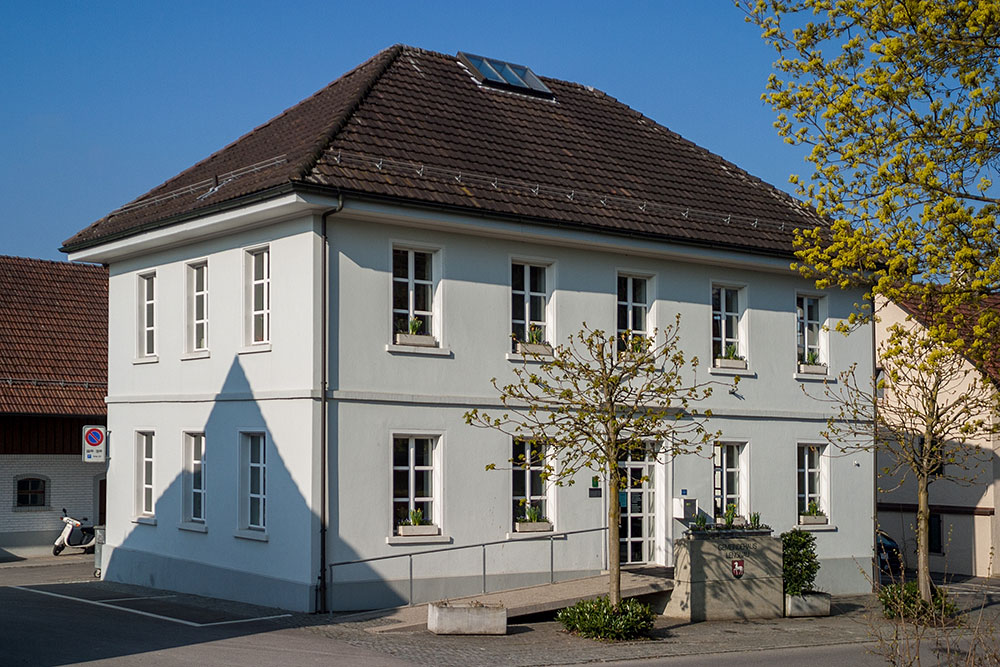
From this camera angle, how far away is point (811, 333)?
2608cm

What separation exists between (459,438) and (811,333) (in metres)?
9.20

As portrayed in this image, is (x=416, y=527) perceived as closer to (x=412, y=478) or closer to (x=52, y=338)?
(x=412, y=478)

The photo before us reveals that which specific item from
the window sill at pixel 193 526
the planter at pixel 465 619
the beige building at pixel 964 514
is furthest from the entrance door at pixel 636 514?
the beige building at pixel 964 514

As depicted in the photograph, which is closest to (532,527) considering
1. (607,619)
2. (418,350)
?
(418,350)

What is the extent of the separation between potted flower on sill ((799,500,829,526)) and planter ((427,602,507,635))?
10052mm

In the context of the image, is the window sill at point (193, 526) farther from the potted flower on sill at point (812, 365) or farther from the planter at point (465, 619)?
the potted flower on sill at point (812, 365)

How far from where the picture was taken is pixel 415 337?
20.2 m

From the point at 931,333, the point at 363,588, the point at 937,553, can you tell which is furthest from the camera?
the point at 937,553

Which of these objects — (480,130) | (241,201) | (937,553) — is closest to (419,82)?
(480,130)

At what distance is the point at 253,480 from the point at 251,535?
3.28 ft

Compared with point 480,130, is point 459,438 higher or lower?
lower

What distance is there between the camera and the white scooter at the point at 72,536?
3025 centimetres

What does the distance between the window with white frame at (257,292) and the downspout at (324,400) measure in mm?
1804

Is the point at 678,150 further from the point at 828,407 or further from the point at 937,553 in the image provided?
the point at 937,553
